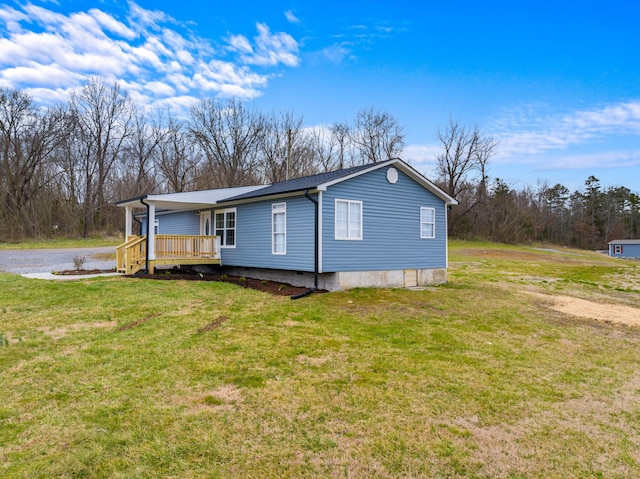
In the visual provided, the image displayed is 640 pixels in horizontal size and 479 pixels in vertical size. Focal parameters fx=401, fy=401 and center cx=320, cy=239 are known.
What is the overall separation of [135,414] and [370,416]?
86.9 inches

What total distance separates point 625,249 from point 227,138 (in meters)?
49.8

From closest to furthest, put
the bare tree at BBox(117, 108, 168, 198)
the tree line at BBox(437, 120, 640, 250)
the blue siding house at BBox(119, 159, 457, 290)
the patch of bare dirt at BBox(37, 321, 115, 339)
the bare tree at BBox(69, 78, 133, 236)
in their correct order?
the patch of bare dirt at BBox(37, 321, 115, 339) → the blue siding house at BBox(119, 159, 457, 290) → the bare tree at BBox(69, 78, 133, 236) → the bare tree at BBox(117, 108, 168, 198) → the tree line at BBox(437, 120, 640, 250)

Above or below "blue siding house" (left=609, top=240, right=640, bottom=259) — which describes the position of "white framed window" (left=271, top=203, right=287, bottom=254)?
above

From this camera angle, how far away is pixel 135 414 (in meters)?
3.73

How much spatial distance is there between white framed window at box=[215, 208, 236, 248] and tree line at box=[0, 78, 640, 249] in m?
12.8

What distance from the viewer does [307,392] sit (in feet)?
14.5

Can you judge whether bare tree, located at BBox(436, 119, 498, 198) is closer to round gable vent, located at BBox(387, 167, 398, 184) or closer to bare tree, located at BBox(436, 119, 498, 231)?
bare tree, located at BBox(436, 119, 498, 231)

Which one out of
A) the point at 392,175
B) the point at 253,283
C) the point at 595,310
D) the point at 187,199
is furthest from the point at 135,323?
the point at 595,310

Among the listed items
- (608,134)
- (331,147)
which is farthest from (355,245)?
(331,147)

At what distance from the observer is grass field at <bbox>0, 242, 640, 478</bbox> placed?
308 cm

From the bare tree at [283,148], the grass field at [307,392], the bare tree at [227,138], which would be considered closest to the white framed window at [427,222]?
the grass field at [307,392]

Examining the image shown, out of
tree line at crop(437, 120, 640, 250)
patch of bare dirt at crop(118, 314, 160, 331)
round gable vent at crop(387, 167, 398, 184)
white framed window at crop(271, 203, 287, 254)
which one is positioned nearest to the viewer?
patch of bare dirt at crop(118, 314, 160, 331)

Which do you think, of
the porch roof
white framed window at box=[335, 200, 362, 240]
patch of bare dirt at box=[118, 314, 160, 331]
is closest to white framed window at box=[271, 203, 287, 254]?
white framed window at box=[335, 200, 362, 240]

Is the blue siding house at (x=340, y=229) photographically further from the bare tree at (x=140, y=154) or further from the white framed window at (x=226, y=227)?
the bare tree at (x=140, y=154)
